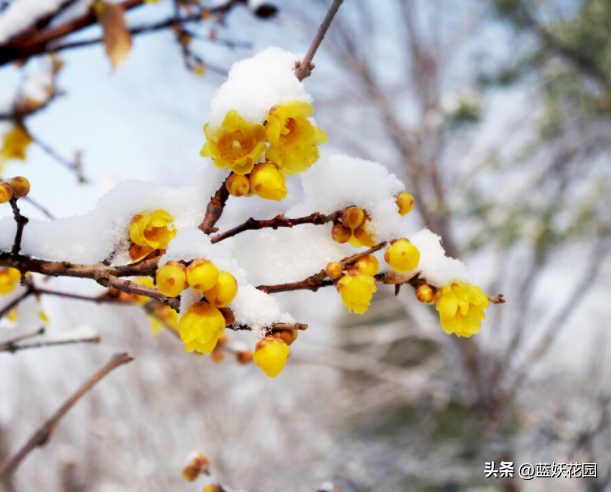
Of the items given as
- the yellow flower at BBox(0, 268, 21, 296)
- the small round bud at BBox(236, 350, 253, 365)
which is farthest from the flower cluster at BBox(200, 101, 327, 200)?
the small round bud at BBox(236, 350, 253, 365)

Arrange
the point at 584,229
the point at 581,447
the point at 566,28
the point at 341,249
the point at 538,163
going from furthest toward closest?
the point at 538,163
the point at 584,229
the point at 566,28
the point at 581,447
the point at 341,249

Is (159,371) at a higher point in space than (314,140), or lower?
higher

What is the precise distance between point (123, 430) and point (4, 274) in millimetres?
5500

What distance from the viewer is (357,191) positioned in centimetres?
60

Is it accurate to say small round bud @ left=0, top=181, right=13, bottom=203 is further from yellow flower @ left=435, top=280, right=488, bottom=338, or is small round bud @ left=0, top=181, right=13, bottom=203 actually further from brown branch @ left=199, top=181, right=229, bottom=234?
yellow flower @ left=435, top=280, right=488, bottom=338

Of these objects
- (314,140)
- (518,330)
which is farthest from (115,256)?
(518,330)

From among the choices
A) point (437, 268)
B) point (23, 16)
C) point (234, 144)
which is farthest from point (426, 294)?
point (23, 16)

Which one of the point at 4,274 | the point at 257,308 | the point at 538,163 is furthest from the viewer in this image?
the point at 538,163

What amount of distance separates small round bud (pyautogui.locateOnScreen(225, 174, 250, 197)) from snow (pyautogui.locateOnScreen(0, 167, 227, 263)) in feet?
0.19

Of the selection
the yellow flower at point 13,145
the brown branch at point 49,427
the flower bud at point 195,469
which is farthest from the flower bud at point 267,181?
the yellow flower at point 13,145

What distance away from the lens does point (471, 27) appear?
210 inches

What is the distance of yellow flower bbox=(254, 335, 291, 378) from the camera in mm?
477

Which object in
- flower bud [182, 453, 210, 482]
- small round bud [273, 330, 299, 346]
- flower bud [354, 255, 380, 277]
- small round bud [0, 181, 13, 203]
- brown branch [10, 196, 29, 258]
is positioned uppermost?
flower bud [354, 255, 380, 277]

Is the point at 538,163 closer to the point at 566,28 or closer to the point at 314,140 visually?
the point at 566,28
